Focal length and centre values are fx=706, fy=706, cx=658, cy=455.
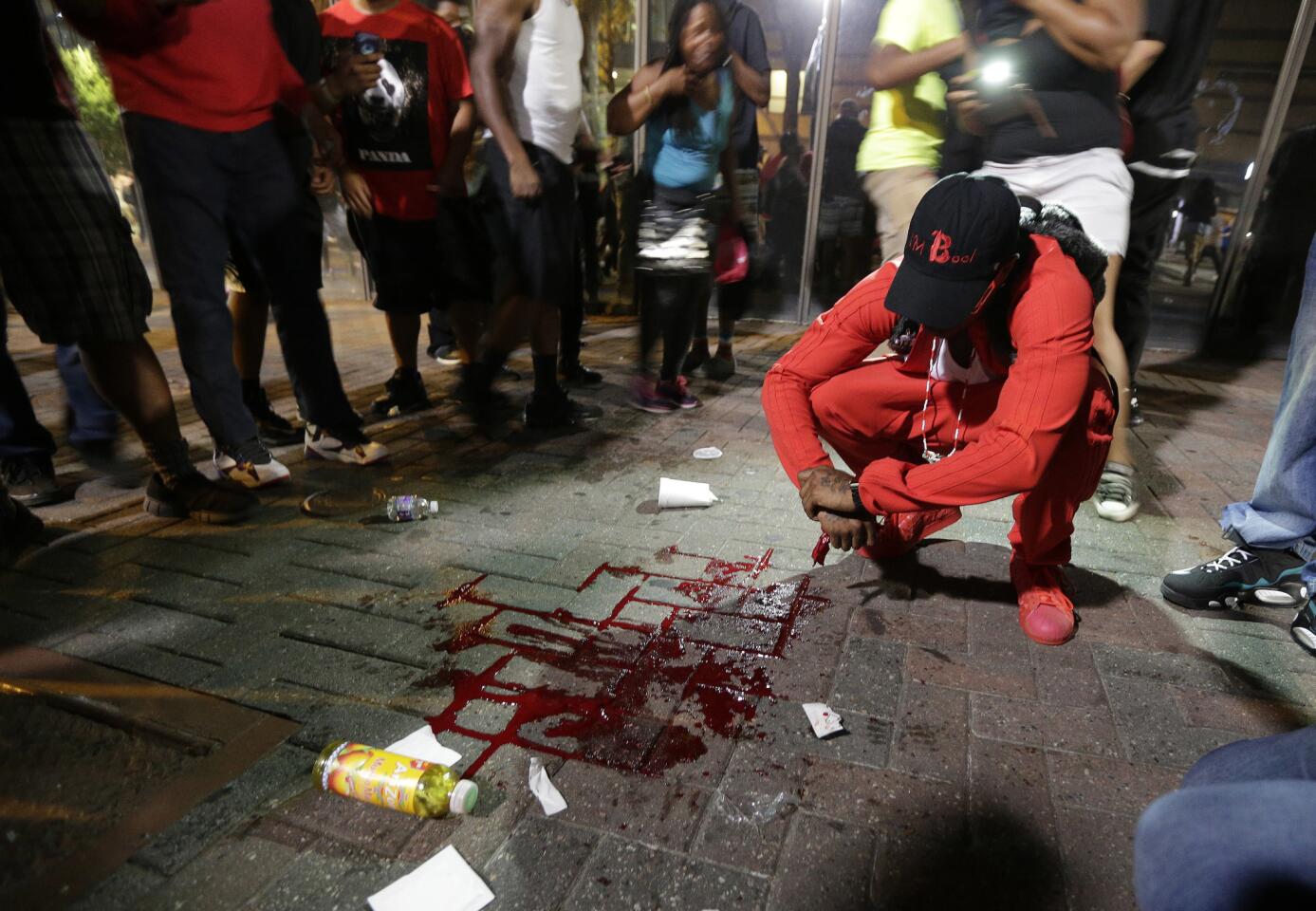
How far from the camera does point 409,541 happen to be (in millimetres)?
2541

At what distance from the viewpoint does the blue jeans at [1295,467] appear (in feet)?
6.88

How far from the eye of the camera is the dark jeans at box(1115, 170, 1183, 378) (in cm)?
362

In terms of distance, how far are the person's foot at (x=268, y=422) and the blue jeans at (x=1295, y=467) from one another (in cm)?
395

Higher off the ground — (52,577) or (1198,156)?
(1198,156)

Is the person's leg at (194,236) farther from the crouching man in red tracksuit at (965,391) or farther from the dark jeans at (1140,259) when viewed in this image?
the dark jeans at (1140,259)

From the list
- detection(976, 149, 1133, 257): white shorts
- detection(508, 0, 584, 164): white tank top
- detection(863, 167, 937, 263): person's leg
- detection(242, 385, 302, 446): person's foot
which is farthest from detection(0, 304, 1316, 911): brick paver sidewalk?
detection(508, 0, 584, 164): white tank top

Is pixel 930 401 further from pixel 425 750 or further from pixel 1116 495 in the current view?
pixel 425 750

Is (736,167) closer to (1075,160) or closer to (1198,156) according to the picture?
(1075,160)

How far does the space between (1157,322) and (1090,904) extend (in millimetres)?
6461

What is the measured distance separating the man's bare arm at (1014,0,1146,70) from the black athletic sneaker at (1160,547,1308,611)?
1792 mm

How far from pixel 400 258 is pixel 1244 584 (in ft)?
12.2

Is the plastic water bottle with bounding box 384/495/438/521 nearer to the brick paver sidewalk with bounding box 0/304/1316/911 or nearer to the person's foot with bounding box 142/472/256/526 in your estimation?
the brick paver sidewalk with bounding box 0/304/1316/911

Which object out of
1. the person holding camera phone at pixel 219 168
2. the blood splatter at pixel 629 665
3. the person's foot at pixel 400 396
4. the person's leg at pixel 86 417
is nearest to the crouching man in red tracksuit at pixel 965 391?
the blood splatter at pixel 629 665

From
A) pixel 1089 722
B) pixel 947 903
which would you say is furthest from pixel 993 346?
pixel 947 903
